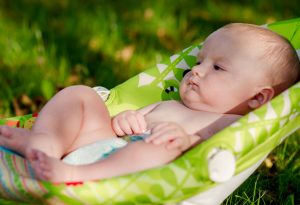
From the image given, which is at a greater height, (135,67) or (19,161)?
(19,161)

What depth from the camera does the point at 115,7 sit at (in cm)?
512

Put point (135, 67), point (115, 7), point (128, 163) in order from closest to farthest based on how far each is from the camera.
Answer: point (128, 163) → point (135, 67) → point (115, 7)

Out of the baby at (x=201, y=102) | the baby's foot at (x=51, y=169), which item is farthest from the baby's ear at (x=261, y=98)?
the baby's foot at (x=51, y=169)

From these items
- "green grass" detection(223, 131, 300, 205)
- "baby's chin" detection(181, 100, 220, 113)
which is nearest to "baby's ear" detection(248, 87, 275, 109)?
"baby's chin" detection(181, 100, 220, 113)

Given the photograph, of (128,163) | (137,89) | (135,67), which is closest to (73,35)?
(135,67)

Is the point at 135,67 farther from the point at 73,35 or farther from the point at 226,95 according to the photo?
the point at 226,95

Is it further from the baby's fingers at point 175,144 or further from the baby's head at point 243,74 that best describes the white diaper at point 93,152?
the baby's head at point 243,74

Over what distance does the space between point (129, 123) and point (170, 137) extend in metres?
0.38

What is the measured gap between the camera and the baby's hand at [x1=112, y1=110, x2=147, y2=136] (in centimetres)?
233

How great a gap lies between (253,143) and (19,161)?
767 millimetres

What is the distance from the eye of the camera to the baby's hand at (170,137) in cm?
199

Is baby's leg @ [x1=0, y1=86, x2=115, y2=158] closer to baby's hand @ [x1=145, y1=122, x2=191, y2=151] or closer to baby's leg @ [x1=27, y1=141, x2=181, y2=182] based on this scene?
baby's leg @ [x1=27, y1=141, x2=181, y2=182]

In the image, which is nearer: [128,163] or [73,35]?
[128,163]

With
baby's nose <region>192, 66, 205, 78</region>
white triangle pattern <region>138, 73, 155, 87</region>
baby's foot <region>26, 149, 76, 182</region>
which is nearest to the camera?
baby's foot <region>26, 149, 76, 182</region>
